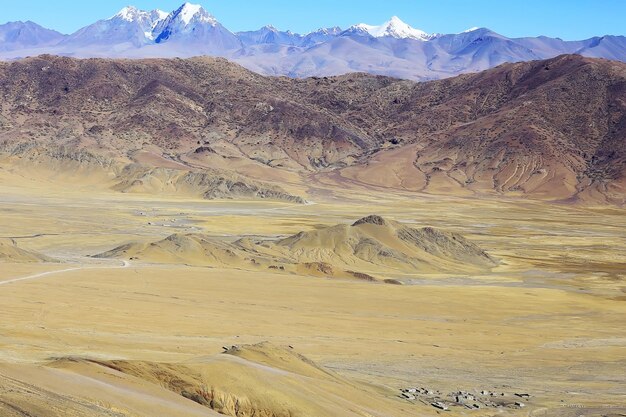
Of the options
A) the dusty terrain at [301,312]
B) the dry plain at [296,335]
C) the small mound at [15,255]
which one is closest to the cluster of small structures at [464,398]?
the dusty terrain at [301,312]

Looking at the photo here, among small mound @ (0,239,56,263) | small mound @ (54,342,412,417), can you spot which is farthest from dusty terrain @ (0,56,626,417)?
small mound @ (0,239,56,263)

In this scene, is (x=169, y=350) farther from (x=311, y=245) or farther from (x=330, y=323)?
(x=311, y=245)

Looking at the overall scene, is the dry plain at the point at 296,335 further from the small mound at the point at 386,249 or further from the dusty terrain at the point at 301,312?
the small mound at the point at 386,249

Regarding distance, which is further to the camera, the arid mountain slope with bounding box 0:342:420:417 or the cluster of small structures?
the cluster of small structures

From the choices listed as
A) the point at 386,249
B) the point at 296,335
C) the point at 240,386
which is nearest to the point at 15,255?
the point at 296,335

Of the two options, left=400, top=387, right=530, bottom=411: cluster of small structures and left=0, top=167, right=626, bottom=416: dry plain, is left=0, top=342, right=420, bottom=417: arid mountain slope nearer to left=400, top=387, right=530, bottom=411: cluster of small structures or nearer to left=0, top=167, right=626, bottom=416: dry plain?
left=0, top=167, right=626, bottom=416: dry plain
